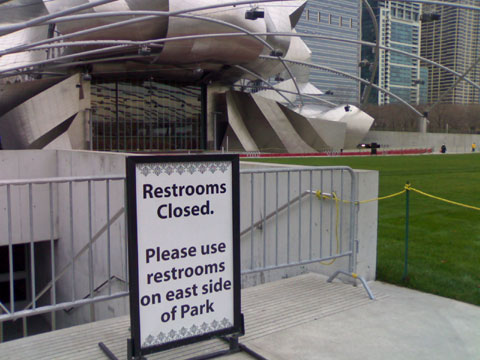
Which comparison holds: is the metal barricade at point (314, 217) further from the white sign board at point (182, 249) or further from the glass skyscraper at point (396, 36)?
the glass skyscraper at point (396, 36)

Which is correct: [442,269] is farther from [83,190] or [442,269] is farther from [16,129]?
[16,129]

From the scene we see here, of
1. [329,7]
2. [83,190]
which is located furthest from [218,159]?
[329,7]

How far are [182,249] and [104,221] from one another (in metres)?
8.50

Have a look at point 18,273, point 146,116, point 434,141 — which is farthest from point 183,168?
point 434,141

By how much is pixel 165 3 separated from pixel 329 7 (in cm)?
2627

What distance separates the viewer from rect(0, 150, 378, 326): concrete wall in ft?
19.8

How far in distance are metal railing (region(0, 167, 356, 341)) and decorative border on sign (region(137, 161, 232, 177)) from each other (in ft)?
3.36

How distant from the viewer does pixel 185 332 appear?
12.2 ft

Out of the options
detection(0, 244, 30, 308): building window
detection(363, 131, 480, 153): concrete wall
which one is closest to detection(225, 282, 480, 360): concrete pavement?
detection(0, 244, 30, 308): building window

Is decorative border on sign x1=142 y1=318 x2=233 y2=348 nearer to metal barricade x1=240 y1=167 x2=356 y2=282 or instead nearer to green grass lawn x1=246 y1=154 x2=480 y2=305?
metal barricade x1=240 y1=167 x2=356 y2=282

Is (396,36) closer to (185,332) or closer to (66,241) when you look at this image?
(66,241)

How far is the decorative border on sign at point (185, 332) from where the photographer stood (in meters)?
3.56

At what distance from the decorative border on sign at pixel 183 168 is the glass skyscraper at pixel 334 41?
34266 millimetres

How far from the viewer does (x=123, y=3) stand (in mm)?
36812
